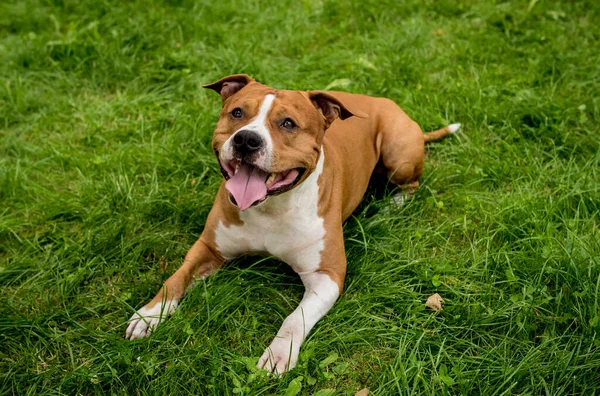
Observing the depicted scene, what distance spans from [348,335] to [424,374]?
0.49 meters

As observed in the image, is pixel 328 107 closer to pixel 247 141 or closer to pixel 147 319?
pixel 247 141

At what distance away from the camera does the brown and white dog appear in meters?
3.35

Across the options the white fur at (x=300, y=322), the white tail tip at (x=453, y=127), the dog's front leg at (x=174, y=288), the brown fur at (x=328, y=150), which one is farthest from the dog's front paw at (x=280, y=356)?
the white tail tip at (x=453, y=127)

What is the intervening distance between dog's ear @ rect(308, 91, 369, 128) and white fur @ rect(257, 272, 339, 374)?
99 centimetres

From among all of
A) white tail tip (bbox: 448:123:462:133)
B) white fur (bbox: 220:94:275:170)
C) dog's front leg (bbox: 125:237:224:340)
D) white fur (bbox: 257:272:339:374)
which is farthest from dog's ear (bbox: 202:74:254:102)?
white tail tip (bbox: 448:123:462:133)

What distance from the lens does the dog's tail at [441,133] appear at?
517 cm

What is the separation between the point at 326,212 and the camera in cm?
383

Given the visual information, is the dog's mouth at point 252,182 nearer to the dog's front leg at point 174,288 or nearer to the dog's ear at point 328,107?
the dog's ear at point 328,107

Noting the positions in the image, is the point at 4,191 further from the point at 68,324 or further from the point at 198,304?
the point at 198,304

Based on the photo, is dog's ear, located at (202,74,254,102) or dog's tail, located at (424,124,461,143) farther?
dog's tail, located at (424,124,461,143)

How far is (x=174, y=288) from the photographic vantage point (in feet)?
→ 12.1

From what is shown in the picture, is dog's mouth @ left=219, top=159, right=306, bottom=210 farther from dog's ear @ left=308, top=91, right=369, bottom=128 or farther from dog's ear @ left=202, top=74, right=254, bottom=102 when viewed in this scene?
dog's ear @ left=202, top=74, right=254, bottom=102

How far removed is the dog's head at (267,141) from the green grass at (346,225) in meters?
0.77

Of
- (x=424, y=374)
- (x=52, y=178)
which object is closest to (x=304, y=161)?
(x=424, y=374)
